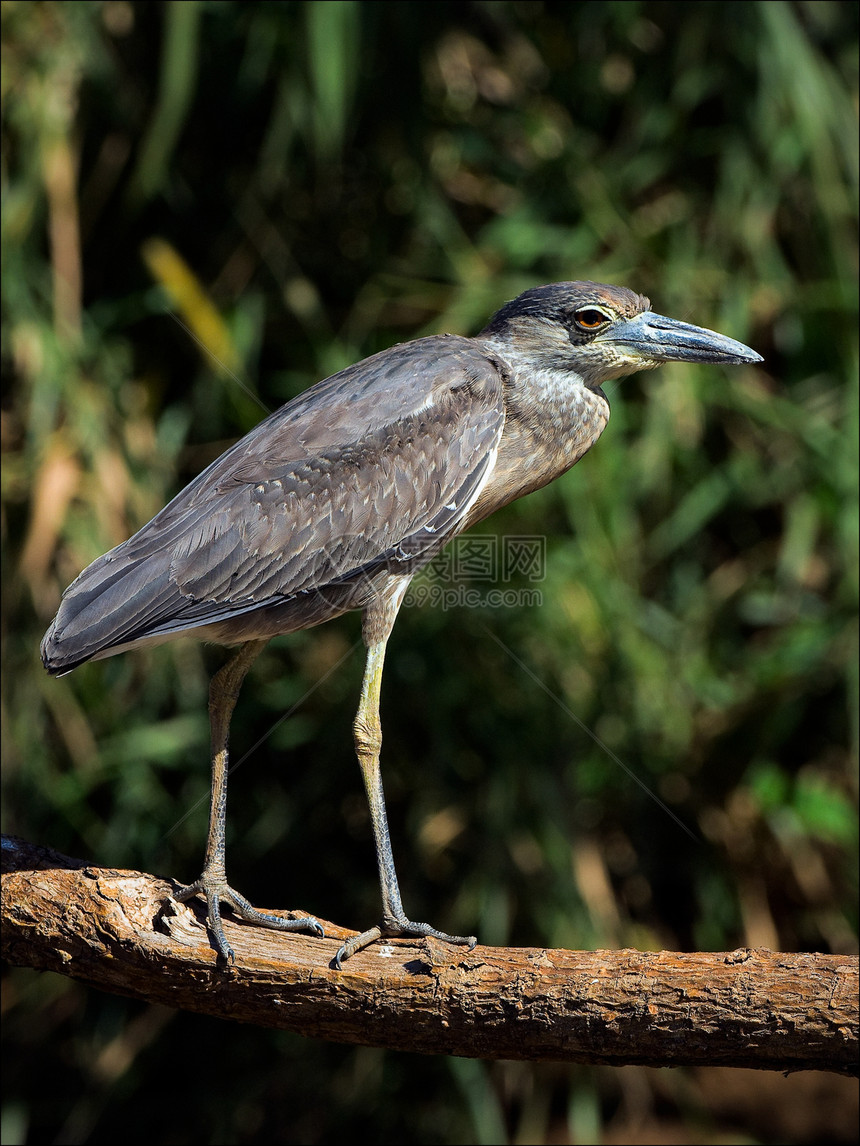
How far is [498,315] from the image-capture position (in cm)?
328

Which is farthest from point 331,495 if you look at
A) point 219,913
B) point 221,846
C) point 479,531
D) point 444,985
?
point 479,531

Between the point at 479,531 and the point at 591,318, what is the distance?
1.51 m

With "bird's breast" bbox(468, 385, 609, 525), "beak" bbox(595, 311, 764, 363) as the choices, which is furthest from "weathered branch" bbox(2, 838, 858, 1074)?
"beak" bbox(595, 311, 764, 363)

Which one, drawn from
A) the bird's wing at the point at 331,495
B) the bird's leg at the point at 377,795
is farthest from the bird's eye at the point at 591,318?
the bird's leg at the point at 377,795

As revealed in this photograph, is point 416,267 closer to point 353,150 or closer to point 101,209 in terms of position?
point 353,150

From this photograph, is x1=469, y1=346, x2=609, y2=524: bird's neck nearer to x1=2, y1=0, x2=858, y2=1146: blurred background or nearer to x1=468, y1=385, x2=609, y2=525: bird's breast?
x1=468, y1=385, x2=609, y2=525: bird's breast

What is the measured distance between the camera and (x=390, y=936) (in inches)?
108

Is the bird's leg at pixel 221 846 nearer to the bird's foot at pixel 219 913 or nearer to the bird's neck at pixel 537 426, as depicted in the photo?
the bird's foot at pixel 219 913

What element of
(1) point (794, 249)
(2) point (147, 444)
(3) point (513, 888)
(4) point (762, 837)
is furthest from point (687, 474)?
(2) point (147, 444)

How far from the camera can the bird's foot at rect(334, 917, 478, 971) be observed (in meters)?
2.54

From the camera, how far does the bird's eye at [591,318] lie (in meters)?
3.07

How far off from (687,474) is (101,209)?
8.92 ft

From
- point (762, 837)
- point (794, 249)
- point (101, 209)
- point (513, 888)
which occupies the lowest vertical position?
point (762, 837)

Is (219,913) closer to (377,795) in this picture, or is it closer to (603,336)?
(377,795)
